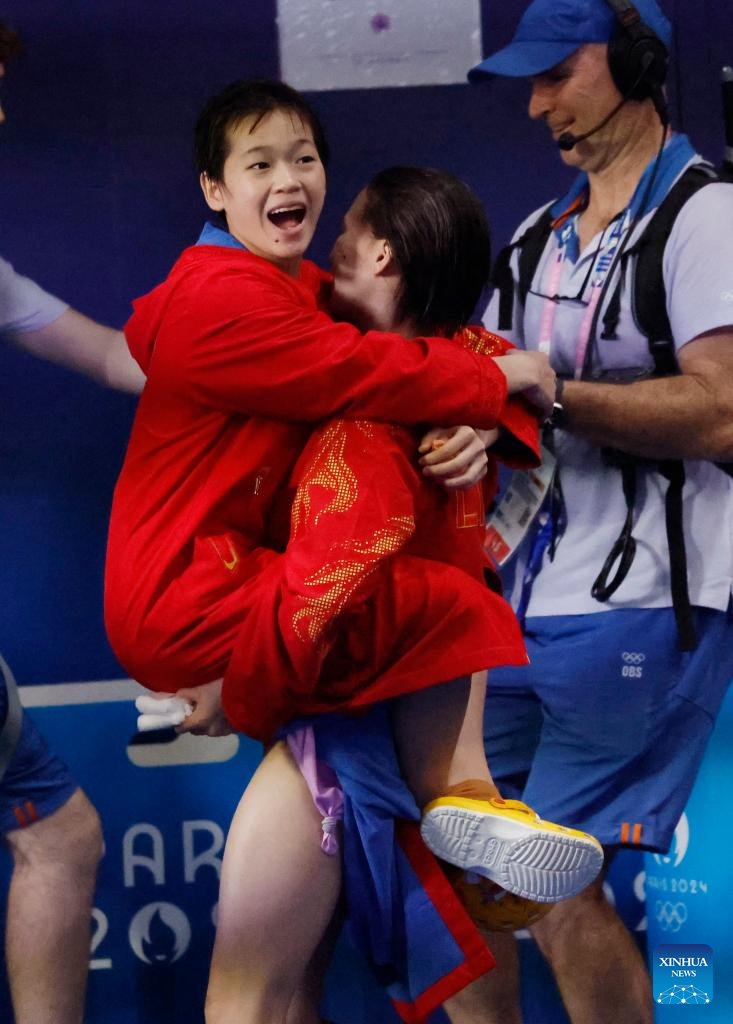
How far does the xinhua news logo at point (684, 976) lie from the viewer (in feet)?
10.1

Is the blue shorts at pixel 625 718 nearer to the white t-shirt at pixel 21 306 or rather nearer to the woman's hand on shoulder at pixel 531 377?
the woman's hand on shoulder at pixel 531 377

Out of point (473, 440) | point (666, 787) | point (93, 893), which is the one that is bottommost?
point (93, 893)

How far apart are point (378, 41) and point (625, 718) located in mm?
1432

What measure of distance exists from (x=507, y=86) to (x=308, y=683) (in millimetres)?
1486

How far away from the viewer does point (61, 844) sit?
281 centimetres

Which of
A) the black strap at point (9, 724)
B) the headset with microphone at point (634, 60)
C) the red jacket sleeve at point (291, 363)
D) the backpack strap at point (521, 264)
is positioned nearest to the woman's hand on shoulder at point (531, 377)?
the red jacket sleeve at point (291, 363)

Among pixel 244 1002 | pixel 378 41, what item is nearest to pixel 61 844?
pixel 244 1002

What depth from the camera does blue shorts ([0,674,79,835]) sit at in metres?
2.77

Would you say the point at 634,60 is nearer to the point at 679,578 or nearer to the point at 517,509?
the point at 517,509

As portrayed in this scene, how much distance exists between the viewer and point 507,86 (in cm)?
299

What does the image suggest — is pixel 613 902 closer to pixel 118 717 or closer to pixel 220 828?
pixel 220 828

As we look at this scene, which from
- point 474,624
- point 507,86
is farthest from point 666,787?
point 507,86

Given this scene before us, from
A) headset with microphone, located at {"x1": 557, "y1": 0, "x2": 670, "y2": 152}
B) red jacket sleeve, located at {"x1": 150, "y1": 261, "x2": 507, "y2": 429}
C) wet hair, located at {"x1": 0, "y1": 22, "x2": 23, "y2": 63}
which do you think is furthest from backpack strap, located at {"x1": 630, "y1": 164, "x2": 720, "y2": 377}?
wet hair, located at {"x1": 0, "y1": 22, "x2": 23, "y2": 63}

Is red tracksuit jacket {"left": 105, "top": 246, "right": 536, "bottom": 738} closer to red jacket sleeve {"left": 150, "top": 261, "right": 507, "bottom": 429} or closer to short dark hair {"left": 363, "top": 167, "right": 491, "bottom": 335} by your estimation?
red jacket sleeve {"left": 150, "top": 261, "right": 507, "bottom": 429}
